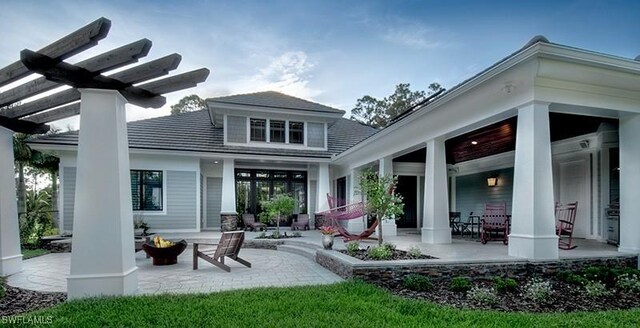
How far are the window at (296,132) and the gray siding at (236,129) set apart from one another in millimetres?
1864

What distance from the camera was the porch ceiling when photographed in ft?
23.6

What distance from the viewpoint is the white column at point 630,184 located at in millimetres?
5887

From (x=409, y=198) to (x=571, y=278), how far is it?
8.86 m

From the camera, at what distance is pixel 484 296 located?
4316 mm

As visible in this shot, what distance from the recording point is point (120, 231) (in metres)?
4.51

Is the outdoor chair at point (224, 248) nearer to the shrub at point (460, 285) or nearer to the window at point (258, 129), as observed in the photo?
the shrub at point (460, 285)

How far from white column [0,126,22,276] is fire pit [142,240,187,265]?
7.02 feet

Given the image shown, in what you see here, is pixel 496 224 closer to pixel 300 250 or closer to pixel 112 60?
pixel 300 250

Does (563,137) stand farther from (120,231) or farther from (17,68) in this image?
(17,68)

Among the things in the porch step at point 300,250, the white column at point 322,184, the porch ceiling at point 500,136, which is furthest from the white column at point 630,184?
the white column at point 322,184

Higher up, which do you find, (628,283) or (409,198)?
(409,198)

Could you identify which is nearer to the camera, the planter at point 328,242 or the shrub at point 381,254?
the shrub at point 381,254

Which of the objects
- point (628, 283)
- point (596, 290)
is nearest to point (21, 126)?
point (596, 290)

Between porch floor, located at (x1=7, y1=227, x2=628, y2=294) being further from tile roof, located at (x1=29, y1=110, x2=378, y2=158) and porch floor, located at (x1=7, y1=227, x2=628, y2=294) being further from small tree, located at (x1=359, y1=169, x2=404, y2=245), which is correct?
tile roof, located at (x1=29, y1=110, x2=378, y2=158)
